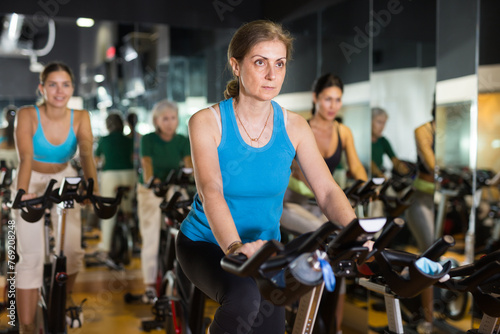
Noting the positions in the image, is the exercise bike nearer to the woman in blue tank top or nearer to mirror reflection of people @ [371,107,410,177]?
the woman in blue tank top

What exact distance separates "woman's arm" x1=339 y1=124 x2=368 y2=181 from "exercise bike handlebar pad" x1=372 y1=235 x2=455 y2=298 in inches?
89.2

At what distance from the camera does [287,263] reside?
1323mm

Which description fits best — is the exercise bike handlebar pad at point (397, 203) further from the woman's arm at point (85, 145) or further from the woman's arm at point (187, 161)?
the woman's arm at point (85, 145)

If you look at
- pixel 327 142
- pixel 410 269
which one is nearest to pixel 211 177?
pixel 410 269

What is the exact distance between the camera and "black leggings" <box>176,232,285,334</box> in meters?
1.57

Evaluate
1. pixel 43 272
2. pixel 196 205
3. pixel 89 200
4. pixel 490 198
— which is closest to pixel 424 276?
pixel 196 205

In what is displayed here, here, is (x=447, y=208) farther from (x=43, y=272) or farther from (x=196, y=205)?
(x=43, y=272)

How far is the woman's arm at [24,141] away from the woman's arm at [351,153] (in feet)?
6.57

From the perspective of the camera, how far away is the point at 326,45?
4367 millimetres

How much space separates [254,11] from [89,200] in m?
2.61

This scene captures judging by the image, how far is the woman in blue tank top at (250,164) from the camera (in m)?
1.76

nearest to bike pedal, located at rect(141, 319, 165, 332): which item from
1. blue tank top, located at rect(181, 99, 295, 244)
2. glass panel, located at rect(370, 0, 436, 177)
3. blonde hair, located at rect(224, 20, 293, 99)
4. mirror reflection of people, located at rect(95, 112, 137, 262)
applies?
mirror reflection of people, located at rect(95, 112, 137, 262)

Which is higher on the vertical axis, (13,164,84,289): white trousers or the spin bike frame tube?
the spin bike frame tube

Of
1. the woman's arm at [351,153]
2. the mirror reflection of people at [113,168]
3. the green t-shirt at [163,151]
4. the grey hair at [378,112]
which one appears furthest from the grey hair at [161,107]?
the grey hair at [378,112]
